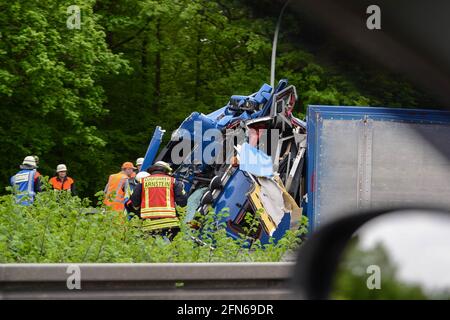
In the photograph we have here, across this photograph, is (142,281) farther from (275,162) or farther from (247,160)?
(275,162)

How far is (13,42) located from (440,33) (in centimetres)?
2667

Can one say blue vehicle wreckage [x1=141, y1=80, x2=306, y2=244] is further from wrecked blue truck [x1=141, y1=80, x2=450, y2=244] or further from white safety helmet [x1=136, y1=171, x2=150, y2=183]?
white safety helmet [x1=136, y1=171, x2=150, y2=183]

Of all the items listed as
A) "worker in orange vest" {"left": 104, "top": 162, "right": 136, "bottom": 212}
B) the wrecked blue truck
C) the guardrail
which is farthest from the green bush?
"worker in orange vest" {"left": 104, "top": 162, "right": 136, "bottom": 212}

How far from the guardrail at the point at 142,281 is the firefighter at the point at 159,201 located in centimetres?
423

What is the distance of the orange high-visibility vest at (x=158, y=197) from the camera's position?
12.5 metres

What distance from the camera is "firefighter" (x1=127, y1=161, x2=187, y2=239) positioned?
12.4 metres

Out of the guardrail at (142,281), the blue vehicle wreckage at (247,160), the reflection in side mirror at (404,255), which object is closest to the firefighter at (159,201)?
the blue vehicle wreckage at (247,160)

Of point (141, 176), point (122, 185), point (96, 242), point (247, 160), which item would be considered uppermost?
point (247, 160)

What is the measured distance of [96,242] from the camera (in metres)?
9.07

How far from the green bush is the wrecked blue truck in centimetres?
277

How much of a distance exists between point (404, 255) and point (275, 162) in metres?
14.7

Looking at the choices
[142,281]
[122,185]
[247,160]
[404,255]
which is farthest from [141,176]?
[404,255]
